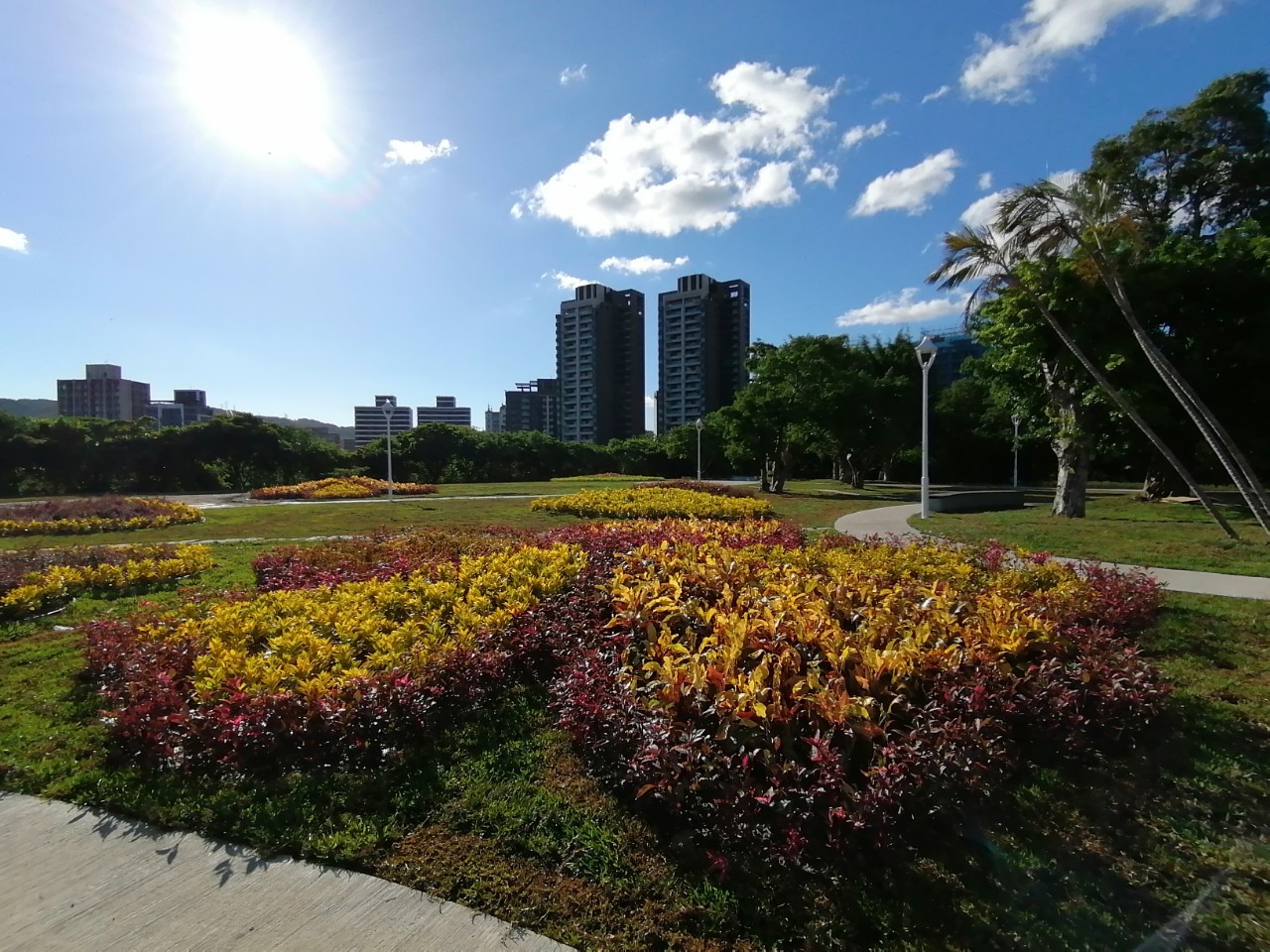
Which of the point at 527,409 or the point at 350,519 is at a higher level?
the point at 527,409

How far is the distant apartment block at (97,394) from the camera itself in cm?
7181

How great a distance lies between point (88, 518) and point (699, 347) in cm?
5465

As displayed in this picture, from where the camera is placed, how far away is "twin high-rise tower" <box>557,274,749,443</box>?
2441 inches

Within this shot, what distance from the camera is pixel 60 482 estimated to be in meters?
22.6

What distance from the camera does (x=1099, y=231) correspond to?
28.8 ft

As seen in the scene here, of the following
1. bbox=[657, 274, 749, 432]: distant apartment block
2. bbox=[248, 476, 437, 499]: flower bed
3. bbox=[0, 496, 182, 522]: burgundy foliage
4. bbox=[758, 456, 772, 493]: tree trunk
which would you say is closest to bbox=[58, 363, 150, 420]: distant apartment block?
bbox=[657, 274, 749, 432]: distant apartment block

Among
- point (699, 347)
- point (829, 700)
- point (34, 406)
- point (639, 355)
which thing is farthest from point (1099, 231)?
point (34, 406)

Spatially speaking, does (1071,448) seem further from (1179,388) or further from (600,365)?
(600,365)

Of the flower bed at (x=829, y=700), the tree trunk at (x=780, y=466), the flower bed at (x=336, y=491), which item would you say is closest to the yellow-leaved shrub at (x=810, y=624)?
the flower bed at (x=829, y=700)

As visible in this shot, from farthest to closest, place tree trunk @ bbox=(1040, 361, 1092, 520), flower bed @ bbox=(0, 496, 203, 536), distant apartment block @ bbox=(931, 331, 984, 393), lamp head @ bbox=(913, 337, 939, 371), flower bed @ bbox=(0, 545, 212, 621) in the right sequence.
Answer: distant apartment block @ bbox=(931, 331, 984, 393) → tree trunk @ bbox=(1040, 361, 1092, 520) → lamp head @ bbox=(913, 337, 939, 371) → flower bed @ bbox=(0, 496, 203, 536) → flower bed @ bbox=(0, 545, 212, 621)

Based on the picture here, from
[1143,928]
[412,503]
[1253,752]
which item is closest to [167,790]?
[1143,928]

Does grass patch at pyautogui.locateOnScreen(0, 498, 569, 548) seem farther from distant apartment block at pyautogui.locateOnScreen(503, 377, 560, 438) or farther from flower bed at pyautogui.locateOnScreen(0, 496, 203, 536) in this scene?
distant apartment block at pyautogui.locateOnScreen(503, 377, 560, 438)

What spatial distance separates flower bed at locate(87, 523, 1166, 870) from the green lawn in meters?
3.09

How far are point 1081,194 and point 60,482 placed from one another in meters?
29.7
